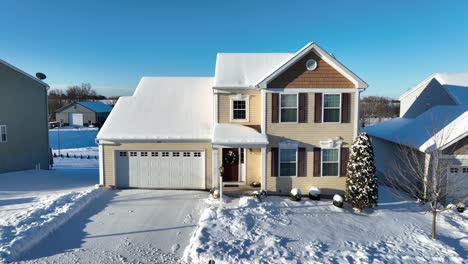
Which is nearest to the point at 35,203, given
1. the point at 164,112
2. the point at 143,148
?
the point at 143,148

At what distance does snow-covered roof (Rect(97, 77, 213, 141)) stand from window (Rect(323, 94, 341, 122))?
5562mm

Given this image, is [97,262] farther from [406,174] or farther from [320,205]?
[406,174]

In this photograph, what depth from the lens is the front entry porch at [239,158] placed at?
12727mm

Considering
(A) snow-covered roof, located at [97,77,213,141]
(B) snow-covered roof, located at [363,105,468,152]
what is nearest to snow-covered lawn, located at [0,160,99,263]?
(A) snow-covered roof, located at [97,77,213,141]

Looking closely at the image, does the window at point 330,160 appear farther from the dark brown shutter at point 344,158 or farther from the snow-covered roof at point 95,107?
the snow-covered roof at point 95,107

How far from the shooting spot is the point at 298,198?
12.7 m

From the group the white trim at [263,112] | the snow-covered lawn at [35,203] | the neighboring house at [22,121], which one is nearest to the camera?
the snow-covered lawn at [35,203]

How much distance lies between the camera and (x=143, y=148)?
46.6 feet

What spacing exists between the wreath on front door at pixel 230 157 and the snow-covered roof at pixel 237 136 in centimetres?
133

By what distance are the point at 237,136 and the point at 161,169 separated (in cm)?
433

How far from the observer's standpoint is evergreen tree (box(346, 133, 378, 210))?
1159 centimetres

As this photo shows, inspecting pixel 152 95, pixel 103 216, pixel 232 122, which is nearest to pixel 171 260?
pixel 103 216

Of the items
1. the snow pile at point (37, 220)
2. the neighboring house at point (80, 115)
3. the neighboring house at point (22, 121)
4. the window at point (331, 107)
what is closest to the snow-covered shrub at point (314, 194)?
the window at point (331, 107)

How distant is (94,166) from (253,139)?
1570 cm
